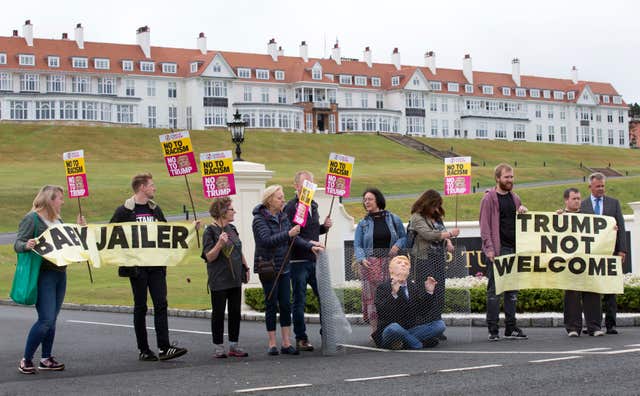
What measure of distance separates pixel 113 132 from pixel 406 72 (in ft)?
160

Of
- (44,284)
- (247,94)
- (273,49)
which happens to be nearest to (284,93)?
(247,94)

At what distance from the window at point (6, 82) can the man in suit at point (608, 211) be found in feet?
322

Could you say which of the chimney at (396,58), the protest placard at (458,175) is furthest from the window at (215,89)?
the protest placard at (458,175)

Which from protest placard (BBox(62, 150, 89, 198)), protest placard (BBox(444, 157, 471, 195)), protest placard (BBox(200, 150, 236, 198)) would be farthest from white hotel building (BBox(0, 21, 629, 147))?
protest placard (BBox(200, 150, 236, 198))

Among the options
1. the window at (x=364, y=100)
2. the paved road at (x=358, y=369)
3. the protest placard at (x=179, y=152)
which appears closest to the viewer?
the paved road at (x=358, y=369)

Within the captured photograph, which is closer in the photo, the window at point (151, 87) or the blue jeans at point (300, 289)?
the blue jeans at point (300, 289)

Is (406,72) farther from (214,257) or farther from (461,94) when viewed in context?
(214,257)

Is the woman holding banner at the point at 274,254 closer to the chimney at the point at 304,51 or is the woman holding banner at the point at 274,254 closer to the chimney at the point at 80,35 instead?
the chimney at the point at 80,35

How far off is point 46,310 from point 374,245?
4.33 m

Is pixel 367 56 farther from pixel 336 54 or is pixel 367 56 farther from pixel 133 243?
pixel 133 243

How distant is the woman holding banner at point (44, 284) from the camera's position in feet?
33.8

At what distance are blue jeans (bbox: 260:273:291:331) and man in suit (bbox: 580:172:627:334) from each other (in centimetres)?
441

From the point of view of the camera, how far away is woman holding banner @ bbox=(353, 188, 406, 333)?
1211 cm

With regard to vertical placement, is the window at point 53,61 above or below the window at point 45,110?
above
